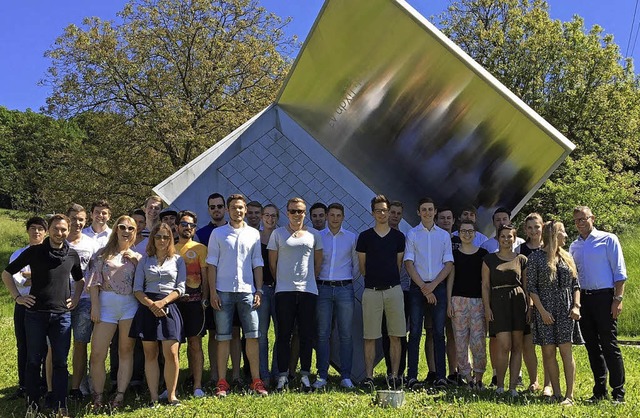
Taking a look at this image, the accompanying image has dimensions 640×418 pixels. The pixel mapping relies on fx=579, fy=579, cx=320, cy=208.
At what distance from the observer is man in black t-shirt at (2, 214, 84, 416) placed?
4586 mm

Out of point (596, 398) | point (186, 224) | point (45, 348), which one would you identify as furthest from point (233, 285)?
point (596, 398)

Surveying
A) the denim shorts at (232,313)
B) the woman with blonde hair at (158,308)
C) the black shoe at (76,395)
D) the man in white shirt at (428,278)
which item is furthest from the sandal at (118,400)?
the man in white shirt at (428,278)

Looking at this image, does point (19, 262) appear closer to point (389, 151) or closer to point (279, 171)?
point (279, 171)

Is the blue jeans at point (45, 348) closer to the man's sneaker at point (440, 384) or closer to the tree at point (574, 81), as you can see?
the man's sneaker at point (440, 384)

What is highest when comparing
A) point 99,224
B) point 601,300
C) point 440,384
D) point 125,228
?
point 99,224

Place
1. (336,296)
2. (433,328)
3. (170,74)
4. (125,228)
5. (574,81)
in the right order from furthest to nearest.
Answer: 1. (574,81)
2. (170,74)
3. (433,328)
4. (336,296)
5. (125,228)

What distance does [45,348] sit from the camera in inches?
185

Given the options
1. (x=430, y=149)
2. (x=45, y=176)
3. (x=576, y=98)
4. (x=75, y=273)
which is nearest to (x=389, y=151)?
(x=430, y=149)

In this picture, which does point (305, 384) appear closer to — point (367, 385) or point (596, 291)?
point (367, 385)

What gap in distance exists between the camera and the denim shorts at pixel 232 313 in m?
5.14

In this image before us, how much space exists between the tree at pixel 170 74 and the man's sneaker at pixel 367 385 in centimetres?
1168

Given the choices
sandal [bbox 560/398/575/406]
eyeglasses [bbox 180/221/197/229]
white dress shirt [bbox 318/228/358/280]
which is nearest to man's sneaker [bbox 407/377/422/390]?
white dress shirt [bbox 318/228/358/280]

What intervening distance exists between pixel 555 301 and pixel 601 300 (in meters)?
0.49

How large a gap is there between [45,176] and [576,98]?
19.4 metres
